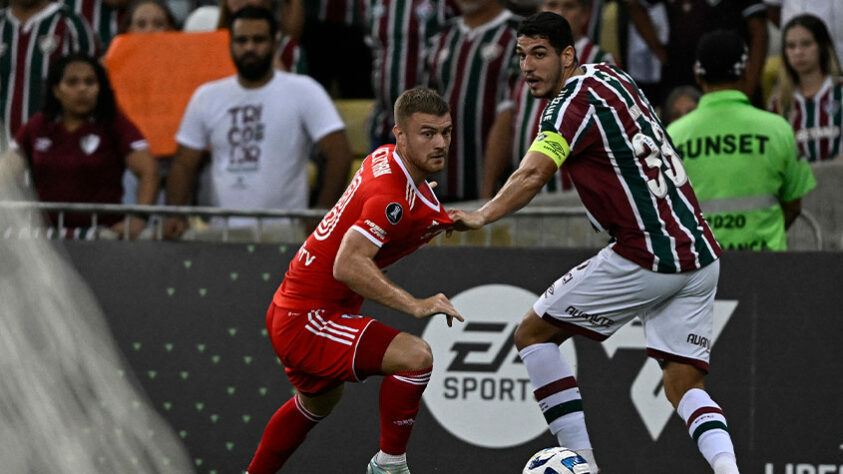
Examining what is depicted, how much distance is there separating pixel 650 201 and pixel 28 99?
5379 millimetres

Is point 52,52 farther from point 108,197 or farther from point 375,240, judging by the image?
point 375,240

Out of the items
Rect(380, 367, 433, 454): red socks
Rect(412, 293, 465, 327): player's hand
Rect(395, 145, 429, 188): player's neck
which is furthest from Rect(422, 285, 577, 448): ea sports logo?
Rect(412, 293, 465, 327): player's hand

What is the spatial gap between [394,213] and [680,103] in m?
3.66

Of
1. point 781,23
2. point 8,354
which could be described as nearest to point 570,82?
point 8,354

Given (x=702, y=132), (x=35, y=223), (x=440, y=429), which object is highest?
(x=702, y=132)

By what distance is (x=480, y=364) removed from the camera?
8969 millimetres

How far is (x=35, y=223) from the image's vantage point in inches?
361

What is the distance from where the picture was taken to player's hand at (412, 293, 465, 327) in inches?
258

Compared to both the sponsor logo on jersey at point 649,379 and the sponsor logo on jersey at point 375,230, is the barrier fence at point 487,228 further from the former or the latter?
the sponsor logo on jersey at point 375,230

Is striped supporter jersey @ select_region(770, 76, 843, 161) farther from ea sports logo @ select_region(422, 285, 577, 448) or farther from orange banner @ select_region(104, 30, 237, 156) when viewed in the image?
orange banner @ select_region(104, 30, 237, 156)

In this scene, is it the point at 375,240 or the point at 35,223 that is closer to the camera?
the point at 375,240

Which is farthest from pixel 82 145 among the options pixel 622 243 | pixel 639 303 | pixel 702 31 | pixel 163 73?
pixel 702 31

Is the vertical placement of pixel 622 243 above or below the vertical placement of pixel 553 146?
below

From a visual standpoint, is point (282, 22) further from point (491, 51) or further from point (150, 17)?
point (491, 51)
